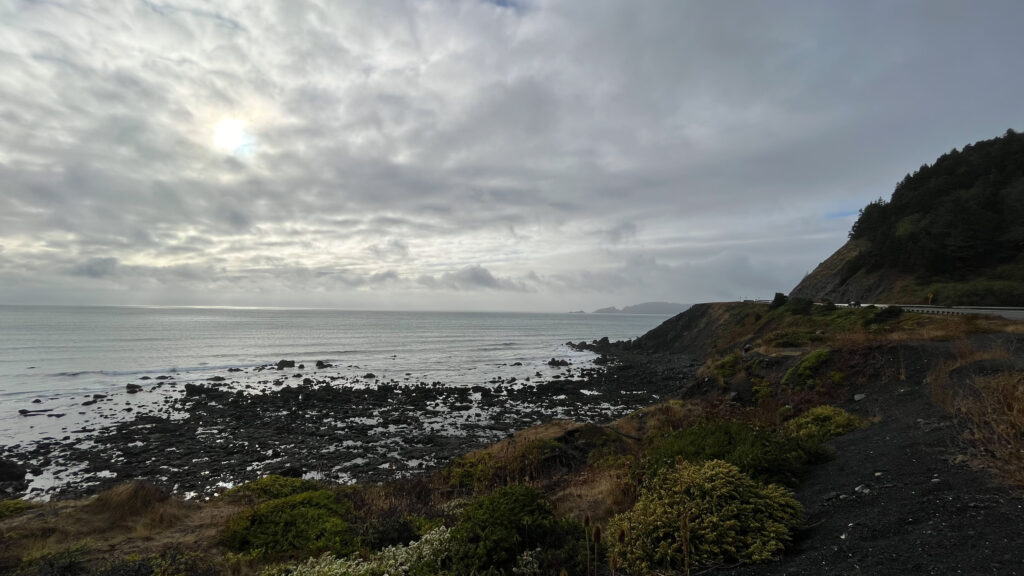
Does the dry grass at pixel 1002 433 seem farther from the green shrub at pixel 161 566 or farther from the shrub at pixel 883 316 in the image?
the shrub at pixel 883 316

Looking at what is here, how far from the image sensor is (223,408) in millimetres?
30875

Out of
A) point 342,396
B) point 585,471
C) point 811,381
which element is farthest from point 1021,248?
point 342,396

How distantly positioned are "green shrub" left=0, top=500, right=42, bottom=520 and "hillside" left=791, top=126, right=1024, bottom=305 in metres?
51.5

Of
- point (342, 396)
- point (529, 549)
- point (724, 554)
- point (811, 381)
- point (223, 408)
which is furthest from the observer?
point (342, 396)

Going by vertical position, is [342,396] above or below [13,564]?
below

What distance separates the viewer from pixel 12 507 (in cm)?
909

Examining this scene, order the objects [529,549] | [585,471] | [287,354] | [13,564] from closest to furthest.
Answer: [529,549], [13,564], [585,471], [287,354]

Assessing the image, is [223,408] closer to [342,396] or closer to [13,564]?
[342,396]

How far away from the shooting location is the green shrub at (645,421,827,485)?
Answer: 721cm

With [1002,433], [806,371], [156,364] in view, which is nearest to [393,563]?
[1002,433]

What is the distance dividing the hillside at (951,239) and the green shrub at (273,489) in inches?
1832

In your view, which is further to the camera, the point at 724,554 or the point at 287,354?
the point at 287,354

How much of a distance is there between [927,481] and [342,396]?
35219 mm

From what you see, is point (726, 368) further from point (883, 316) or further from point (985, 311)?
point (985, 311)
